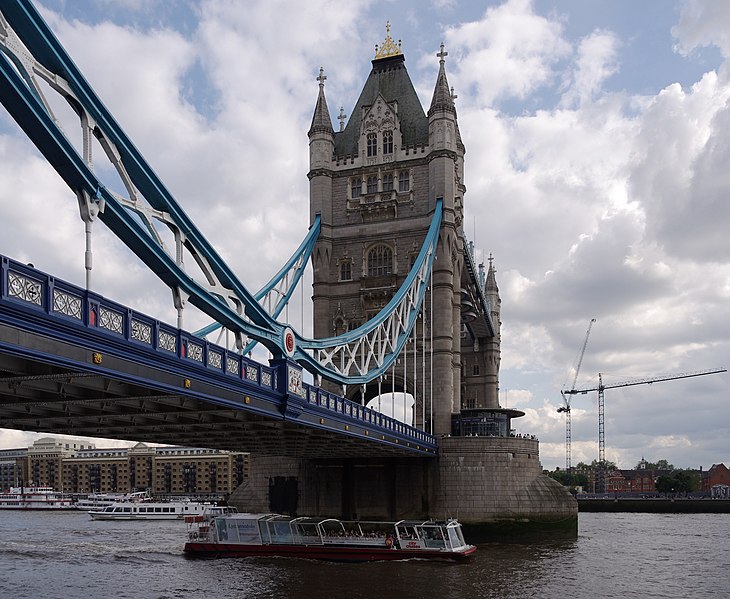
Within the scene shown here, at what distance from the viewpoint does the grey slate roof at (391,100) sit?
72125mm

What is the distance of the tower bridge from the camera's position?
20.4 m

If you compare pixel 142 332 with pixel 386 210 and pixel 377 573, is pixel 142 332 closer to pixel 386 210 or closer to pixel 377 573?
pixel 377 573

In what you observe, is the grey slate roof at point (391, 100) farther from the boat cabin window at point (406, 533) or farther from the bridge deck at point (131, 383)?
the bridge deck at point (131, 383)

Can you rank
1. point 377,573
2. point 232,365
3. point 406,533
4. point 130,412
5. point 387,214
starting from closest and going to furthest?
point 130,412, point 232,365, point 377,573, point 406,533, point 387,214

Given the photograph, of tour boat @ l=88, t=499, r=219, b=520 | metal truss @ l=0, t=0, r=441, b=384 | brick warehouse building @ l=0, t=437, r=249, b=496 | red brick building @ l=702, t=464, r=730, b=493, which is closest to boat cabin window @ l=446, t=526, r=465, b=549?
metal truss @ l=0, t=0, r=441, b=384

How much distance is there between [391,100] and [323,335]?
21239 mm

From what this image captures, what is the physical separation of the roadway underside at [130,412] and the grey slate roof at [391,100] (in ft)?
113

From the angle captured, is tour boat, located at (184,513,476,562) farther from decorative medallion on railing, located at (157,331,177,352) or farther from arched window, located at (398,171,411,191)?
arched window, located at (398,171,411,191)

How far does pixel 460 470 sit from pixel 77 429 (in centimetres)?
3221

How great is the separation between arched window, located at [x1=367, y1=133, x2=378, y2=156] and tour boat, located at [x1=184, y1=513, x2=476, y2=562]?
34065 millimetres

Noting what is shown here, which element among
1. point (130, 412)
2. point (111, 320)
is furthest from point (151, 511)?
point (111, 320)

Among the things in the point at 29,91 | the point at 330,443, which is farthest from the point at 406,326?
the point at 29,91

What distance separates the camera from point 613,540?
5834cm

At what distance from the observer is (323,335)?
6888 cm
